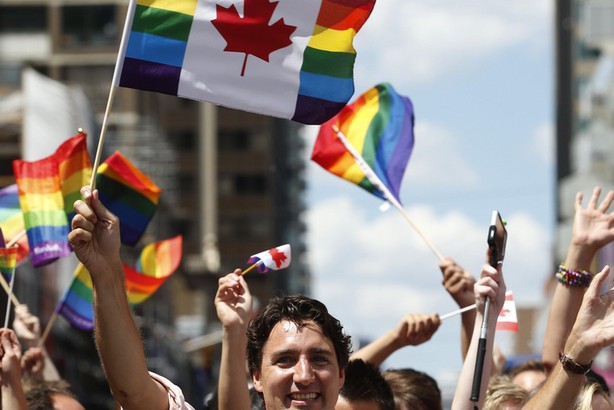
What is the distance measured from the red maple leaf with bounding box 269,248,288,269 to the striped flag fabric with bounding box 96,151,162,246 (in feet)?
7.07

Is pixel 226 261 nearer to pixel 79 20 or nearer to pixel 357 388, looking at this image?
pixel 79 20

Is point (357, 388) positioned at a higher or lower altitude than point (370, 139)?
lower

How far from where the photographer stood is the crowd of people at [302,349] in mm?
4859

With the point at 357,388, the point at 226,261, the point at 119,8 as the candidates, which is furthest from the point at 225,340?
the point at 226,261

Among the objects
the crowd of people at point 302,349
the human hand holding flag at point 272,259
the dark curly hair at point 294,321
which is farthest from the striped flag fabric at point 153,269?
the dark curly hair at point 294,321

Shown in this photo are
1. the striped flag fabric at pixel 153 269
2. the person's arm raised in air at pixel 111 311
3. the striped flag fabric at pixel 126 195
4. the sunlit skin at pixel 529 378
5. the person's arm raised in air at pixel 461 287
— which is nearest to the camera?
the person's arm raised in air at pixel 111 311

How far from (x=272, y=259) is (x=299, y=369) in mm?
1150

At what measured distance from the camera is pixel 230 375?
547cm

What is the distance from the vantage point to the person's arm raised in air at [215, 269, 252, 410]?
18.0ft

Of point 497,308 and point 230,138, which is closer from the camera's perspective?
point 497,308

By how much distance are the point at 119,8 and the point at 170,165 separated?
438 inches

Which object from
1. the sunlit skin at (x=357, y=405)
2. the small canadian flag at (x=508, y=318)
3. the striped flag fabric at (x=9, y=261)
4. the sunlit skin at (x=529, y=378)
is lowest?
the sunlit skin at (x=529, y=378)

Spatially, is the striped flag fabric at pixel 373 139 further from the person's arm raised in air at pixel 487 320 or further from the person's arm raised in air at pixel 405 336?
the person's arm raised in air at pixel 487 320

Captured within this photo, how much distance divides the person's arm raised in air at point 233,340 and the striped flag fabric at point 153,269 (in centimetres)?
328
